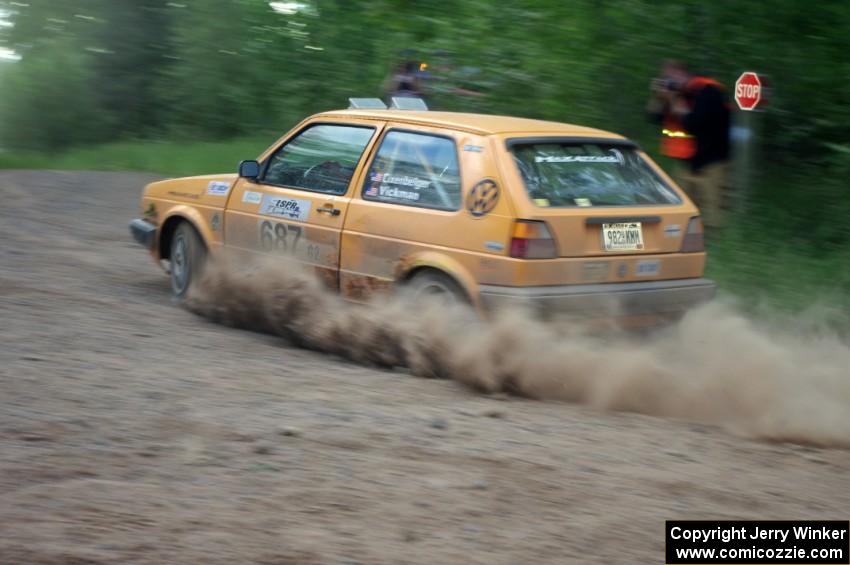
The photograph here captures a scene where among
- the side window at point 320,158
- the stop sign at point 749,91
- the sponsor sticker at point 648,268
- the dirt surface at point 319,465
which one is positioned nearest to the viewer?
the dirt surface at point 319,465

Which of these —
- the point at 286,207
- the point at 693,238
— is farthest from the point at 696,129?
the point at 286,207

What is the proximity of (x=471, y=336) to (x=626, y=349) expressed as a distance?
3.06 feet

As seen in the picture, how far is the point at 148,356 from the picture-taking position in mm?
6277

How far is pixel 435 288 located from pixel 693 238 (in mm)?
1734

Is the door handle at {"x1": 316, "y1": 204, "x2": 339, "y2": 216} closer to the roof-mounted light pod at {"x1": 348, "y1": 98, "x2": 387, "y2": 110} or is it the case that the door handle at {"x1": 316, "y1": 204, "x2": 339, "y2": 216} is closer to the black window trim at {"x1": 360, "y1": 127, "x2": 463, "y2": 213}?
the black window trim at {"x1": 360, "y1": 127, "x2": 463, "y2": 213}

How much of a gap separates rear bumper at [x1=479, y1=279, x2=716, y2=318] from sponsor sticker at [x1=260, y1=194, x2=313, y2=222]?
169cm

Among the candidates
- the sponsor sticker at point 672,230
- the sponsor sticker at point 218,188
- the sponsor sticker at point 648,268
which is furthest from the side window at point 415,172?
the sponsor sticker at point 218,188

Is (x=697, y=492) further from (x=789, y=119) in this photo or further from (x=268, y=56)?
(x=268, y=56)

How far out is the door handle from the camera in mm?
7113

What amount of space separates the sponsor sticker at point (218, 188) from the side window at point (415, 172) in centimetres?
153

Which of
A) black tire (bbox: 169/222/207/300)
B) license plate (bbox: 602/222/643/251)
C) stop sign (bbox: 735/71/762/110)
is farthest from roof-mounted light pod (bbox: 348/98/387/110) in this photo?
stop sign (bbox: 735/71/762/110)

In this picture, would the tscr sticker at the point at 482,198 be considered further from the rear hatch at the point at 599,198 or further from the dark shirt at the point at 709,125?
the dark shirt at the point at 709,125

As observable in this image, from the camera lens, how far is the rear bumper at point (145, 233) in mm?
8734

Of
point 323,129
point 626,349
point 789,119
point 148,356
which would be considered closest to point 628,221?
point 626,349
